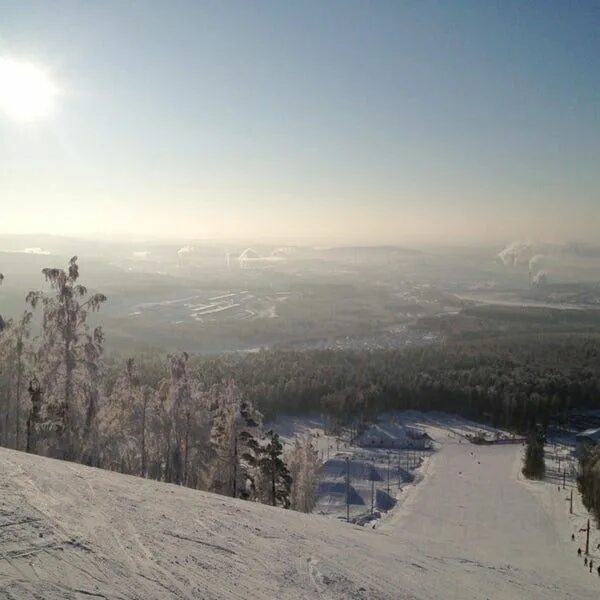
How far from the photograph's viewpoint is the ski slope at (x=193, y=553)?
294 inches

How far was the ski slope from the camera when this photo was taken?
7.48 meters

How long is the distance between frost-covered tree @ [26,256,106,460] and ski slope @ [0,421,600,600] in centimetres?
581

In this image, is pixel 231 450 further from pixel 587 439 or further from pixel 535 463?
pixel 587 439

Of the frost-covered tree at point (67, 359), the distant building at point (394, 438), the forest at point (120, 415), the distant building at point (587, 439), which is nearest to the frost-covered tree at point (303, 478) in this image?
the forest at point (120, 415)

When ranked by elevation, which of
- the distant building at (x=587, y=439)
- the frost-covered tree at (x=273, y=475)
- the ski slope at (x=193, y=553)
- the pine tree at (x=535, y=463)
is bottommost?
the distant building at (x=587, y=439)

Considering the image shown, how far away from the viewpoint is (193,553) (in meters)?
9.16

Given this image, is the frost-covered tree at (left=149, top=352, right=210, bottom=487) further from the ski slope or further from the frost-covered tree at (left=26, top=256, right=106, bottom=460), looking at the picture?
the ski slope

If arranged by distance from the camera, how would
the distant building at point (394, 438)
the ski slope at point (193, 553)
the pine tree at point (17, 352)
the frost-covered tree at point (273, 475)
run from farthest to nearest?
the distant building at point (394, 438) → the frost-covered tree at point (273, 475) → the pine tree at point (17, 352) → the ski slope at point (193, 553)

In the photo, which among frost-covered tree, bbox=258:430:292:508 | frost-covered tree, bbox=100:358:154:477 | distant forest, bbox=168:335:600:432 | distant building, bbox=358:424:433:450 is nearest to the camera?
frost-covered tree, bbox=100:358:154:477

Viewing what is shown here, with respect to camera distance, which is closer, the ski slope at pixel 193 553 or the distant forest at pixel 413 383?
the ski slope at pixel 193 553

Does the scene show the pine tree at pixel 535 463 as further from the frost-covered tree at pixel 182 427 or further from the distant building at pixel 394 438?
the frost-covered tree at pixel 182 427

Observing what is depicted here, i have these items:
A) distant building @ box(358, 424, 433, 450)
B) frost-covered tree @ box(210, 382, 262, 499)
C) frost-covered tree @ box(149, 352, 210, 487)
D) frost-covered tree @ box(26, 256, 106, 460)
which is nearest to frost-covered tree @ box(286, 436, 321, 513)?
frost-covered tree @ box(210, 382, 262, 499)

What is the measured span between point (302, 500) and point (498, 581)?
59.7ft

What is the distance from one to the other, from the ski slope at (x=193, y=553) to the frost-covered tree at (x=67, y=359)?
5.81 m
